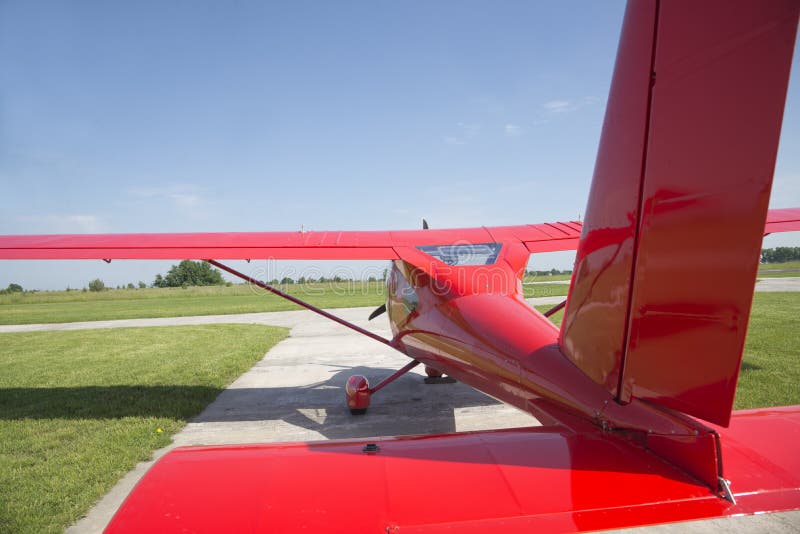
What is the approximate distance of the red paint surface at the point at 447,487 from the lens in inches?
54.0

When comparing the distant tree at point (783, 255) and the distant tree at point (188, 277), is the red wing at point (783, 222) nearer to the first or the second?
the distant tree at point (188, 277)

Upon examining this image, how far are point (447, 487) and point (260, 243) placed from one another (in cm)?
462

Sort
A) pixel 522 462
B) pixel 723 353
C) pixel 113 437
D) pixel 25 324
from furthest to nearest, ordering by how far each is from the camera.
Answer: pixel 25 324
pixel 113 437
pixel 522 462
pixel 723 353

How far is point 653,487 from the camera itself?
1.59m

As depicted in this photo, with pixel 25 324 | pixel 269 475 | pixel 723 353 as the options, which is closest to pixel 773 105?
pixel 723 353

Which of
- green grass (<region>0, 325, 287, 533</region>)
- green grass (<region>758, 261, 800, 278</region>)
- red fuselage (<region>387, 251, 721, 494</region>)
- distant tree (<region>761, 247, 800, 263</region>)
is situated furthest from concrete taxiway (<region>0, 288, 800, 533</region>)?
distant tree (<region>761, 247, 800, 263</region>)

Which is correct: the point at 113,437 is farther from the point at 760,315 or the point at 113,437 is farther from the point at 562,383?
the point at 760,315

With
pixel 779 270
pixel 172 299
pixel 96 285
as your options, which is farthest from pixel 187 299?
pixel 779 270

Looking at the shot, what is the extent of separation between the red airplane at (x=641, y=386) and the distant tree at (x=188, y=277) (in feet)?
198

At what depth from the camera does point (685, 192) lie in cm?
145

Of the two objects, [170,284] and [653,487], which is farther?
[170,284]

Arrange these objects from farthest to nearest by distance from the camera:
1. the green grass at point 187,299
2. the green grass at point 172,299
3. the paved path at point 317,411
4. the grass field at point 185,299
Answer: the green grass at point 172,299
the grass field at point 185,299
the green grass at point 187,299
the paved path at point 317,411

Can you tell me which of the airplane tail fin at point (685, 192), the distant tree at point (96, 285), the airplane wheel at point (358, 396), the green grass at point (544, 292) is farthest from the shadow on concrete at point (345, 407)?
the distant tree at point (96, 285)

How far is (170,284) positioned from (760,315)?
61484 millimetres
